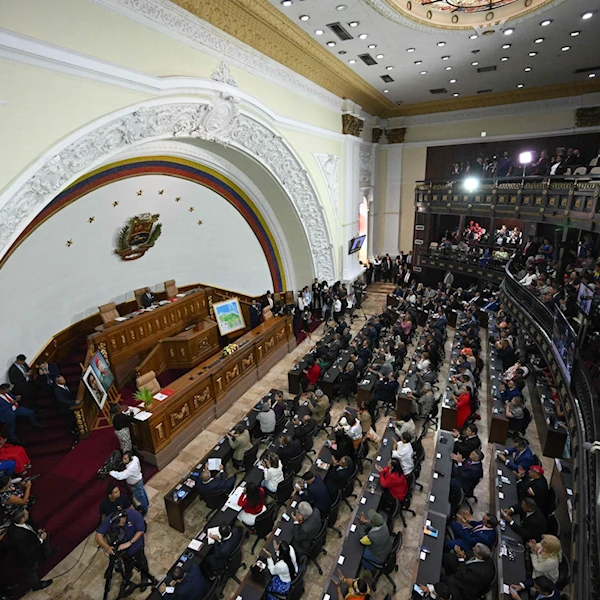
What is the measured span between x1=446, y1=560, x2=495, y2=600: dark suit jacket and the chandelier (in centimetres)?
991

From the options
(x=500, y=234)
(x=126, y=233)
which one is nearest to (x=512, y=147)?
(x=500, y=234)


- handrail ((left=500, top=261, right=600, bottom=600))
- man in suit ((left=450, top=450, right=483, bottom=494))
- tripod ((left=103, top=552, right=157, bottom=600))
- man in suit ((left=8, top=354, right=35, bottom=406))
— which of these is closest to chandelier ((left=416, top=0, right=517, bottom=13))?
handrail ((left=500, top=261, right=600, bottom=600))

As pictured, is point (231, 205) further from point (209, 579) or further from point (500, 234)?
point (500, 234)

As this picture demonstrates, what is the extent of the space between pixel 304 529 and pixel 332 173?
1123 centimetres

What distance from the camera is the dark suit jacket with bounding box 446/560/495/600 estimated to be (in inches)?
151

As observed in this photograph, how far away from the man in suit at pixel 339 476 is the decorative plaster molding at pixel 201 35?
24.3ft

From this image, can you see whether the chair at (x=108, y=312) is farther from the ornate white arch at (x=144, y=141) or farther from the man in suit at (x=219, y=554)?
the man in suit at (x=219, y=554)

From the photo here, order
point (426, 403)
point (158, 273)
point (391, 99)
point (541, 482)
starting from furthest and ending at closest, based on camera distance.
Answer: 1. point (391, 99)
2. point (158, 273)
3. point (426, 403)
4. point (541, 482)

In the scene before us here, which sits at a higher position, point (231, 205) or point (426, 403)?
point (231, 205)

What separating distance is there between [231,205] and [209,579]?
10.6 metres

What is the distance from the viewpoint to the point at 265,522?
16.5 feet

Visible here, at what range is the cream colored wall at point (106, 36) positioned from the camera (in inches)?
185

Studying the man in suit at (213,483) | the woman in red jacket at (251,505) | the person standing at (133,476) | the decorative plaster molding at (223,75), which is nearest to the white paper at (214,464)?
the man in suit at (213,483)

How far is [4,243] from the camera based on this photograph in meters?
4.94
